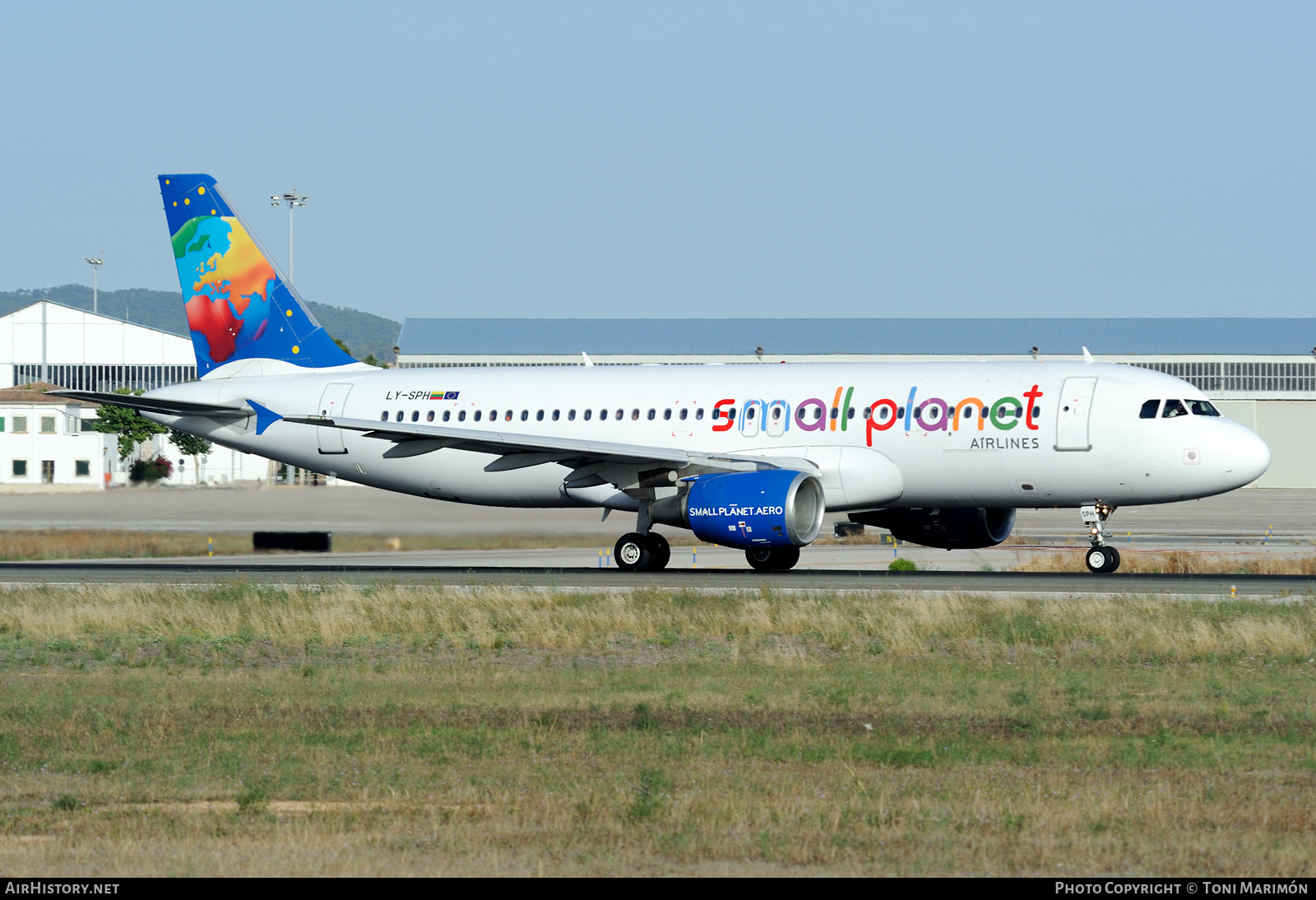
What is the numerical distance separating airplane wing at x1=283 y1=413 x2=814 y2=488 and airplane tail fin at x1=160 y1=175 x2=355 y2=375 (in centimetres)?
519

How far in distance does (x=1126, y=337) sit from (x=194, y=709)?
9646 cm

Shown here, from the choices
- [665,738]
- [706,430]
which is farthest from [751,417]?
[665,738]

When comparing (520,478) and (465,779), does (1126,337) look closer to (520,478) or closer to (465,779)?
(520,478)

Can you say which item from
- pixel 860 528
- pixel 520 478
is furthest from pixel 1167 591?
pixel 860 528

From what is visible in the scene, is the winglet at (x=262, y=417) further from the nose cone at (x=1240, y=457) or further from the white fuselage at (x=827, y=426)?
the nose cone at (x=1240, y=457)

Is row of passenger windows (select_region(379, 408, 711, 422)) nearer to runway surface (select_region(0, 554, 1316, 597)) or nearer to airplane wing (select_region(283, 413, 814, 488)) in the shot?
airplane wing (select_region(283, 413, 814, 488))

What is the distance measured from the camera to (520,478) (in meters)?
33.3

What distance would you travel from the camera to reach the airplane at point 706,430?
28.9m

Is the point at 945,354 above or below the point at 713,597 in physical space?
above

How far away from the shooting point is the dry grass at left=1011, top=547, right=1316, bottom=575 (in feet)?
115

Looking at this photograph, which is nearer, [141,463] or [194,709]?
[194,709]

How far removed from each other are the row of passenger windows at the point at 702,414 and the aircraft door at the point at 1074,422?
0.43m

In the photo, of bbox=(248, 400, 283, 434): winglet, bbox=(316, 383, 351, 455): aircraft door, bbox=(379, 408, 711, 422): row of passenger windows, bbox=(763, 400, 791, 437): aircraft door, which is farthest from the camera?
bbox=(248, 400, 283, 434): winglet

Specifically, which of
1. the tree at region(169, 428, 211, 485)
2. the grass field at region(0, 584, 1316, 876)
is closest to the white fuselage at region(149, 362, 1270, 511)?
the grass field at region(0, 584, 1316, 876)
